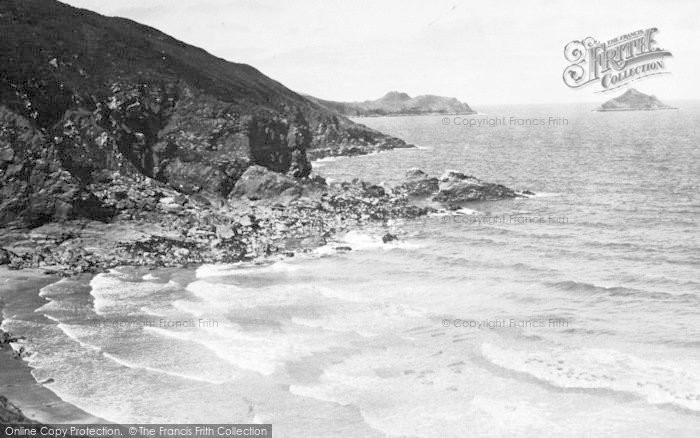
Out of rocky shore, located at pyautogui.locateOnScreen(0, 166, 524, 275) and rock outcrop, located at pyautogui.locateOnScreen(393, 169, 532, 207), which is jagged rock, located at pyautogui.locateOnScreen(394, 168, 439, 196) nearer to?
rock outcrop, located at pyautogui.locateOnScreen(393, 169, 532, 207)

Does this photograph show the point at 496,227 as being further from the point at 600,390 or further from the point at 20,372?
the point at 20,372

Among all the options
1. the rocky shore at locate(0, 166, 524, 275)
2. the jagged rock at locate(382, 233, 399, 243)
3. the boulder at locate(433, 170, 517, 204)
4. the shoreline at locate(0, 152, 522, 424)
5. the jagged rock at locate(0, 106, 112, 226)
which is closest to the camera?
the shoreline at locate(0, 152, 522, 424)

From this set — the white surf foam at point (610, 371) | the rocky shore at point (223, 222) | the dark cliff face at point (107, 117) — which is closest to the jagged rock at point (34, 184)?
the dark cliff face at point (107, 117)

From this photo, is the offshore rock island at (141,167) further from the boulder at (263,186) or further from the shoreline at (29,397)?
the shoreline at (29,397)

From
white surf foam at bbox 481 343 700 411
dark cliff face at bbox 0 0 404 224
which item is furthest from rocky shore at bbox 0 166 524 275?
white surf foam at bbox 481 343 700 411

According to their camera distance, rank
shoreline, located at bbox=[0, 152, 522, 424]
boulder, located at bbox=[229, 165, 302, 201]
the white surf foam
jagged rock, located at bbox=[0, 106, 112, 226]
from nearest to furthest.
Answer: the white surf foam < shoreline, located at bbox=[0, 152, 522, 424] < jagged rock, located at bbox=[0, 106, 112, 226] < boulder, located at bbox=[229, 165, 302, 201]

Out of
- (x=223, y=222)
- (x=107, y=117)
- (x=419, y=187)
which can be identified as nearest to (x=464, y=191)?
(x=419, y=187)

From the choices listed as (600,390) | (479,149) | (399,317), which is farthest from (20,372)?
(479,149)

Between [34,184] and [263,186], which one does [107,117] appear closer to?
[34,184]
